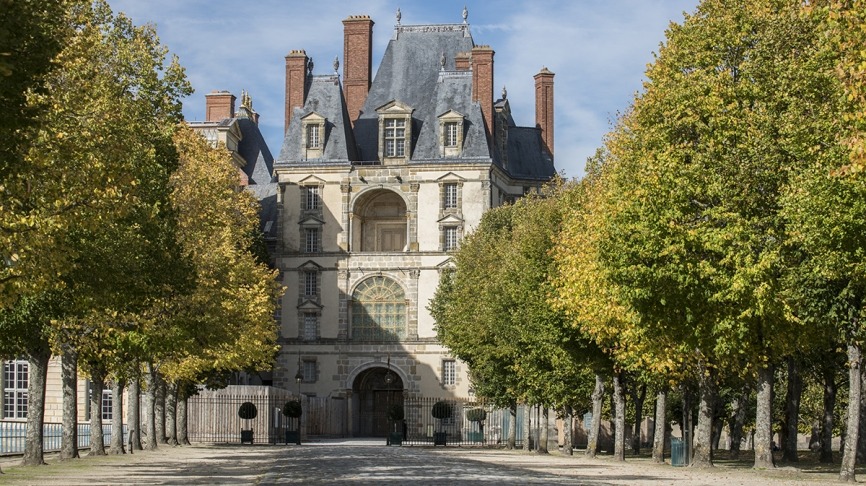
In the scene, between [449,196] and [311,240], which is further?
[311,240]

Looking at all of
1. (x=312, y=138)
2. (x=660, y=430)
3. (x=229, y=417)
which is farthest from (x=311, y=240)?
(x=660, y=430)

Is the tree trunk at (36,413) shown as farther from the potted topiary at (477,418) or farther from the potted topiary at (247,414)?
the potted topiary at (477,418)

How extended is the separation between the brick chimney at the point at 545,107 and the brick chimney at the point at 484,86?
6.41 metres

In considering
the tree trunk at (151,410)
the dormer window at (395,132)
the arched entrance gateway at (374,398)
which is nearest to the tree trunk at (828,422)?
the tree trunk at (151,410)

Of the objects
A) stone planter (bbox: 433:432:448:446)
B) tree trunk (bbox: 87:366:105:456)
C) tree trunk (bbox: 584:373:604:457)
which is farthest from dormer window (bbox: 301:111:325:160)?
tree trunk (bbox: 87:366:105:456)

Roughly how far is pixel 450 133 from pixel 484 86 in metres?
4.18

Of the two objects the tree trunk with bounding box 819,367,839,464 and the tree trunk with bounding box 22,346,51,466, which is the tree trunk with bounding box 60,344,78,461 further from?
the tree trunk with bounding box 819,367,839,464

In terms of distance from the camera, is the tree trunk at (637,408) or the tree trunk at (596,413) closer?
the tree trunk at (596,413)

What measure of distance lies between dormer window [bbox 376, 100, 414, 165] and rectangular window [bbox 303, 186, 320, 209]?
5227 mm

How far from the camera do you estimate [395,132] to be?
97.7m

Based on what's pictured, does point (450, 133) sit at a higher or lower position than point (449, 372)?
higher

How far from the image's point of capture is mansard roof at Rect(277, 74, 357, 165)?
97688 millimetres

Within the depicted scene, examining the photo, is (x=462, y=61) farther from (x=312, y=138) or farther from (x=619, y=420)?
(x=619, y=420)

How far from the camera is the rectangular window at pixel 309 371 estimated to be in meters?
96.6
